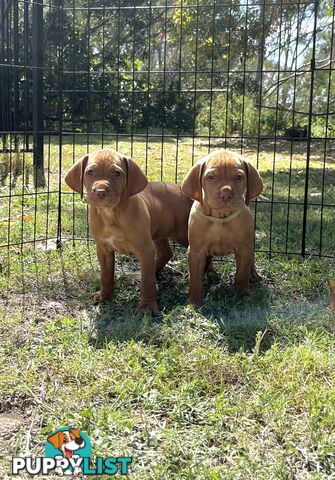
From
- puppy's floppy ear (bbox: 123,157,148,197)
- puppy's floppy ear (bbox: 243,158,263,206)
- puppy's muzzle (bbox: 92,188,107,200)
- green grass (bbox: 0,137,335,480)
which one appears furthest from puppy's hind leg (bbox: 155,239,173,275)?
puppy's muzzle (bbox: 92,188,107,200)

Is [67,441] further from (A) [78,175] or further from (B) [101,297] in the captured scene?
(A) [78,175]

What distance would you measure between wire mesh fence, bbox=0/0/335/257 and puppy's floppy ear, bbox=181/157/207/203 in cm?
167

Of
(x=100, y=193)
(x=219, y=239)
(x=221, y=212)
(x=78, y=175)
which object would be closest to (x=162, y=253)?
(x=219, y=239)

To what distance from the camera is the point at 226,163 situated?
447cm

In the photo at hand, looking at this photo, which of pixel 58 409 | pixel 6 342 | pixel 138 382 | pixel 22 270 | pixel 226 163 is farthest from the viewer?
pixel 22 270

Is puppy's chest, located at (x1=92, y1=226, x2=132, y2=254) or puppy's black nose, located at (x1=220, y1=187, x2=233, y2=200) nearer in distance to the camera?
puppy's black nose, located at (x1=220, y1=187, x2=233, y2=200)

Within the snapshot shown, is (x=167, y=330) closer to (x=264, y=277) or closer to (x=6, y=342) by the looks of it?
(x=6, y=342)

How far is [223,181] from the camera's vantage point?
14.6 ft

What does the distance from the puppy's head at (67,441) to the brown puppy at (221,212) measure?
81.6 inches

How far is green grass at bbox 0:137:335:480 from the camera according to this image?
2748 mm

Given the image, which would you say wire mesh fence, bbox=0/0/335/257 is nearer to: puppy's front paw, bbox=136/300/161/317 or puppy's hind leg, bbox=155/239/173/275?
puppy's hind leg, bbox=155/239/173/275

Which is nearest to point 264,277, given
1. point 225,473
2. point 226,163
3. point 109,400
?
point 226,163

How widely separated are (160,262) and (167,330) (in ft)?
5.25

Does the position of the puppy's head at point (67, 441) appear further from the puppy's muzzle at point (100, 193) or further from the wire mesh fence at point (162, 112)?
the wire mesh fence at point (162, 112)
